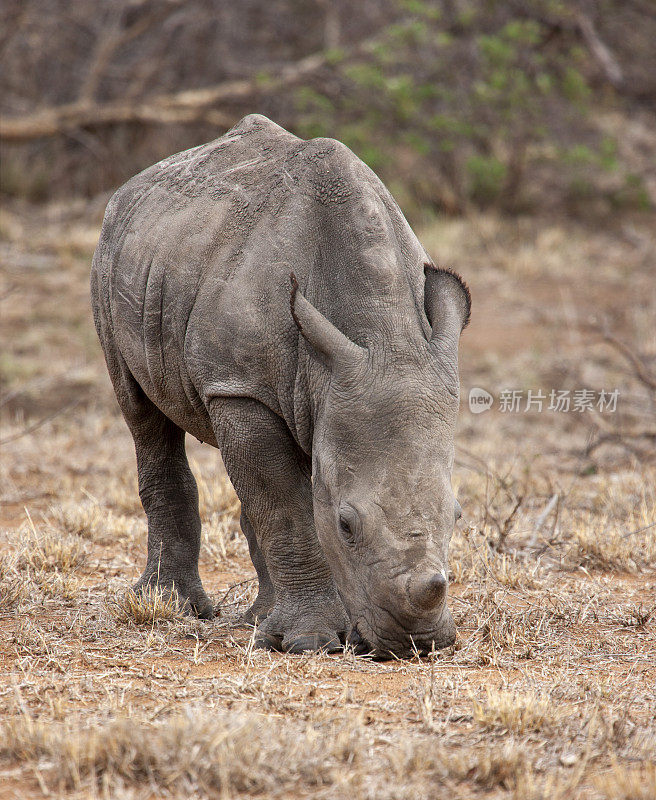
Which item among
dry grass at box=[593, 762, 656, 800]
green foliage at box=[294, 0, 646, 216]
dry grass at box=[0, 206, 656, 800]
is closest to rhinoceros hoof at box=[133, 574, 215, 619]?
dry grass at box=[0, 206, 656, 800]

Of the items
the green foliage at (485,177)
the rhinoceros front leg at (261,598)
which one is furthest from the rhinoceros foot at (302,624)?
the green foliage at (485,177)

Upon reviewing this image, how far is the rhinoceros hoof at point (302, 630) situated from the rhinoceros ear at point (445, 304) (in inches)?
A: 46.1

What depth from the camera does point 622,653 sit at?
4223mm

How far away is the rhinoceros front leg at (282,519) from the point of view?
13.5ft

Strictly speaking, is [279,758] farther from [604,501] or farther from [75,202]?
[75,202]

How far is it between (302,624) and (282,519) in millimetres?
426

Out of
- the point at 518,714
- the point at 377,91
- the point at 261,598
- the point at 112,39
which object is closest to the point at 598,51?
the point at 377,91

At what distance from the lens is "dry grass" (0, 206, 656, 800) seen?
115 inches

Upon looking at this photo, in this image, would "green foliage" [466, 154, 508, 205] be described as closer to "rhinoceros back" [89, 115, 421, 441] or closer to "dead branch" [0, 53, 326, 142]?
"dead branch" [0, 53, 326, 142]

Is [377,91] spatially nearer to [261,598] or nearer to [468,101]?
[468,101]

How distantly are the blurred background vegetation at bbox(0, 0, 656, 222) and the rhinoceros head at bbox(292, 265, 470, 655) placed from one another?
34.6ft

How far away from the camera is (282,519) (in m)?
4.18

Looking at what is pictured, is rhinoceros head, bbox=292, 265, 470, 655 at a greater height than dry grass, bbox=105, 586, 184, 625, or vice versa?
rhinoceros head, bbox=292, 265, 470, 655

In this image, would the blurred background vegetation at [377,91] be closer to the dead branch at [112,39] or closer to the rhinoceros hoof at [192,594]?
the dead branch at [112,39]
